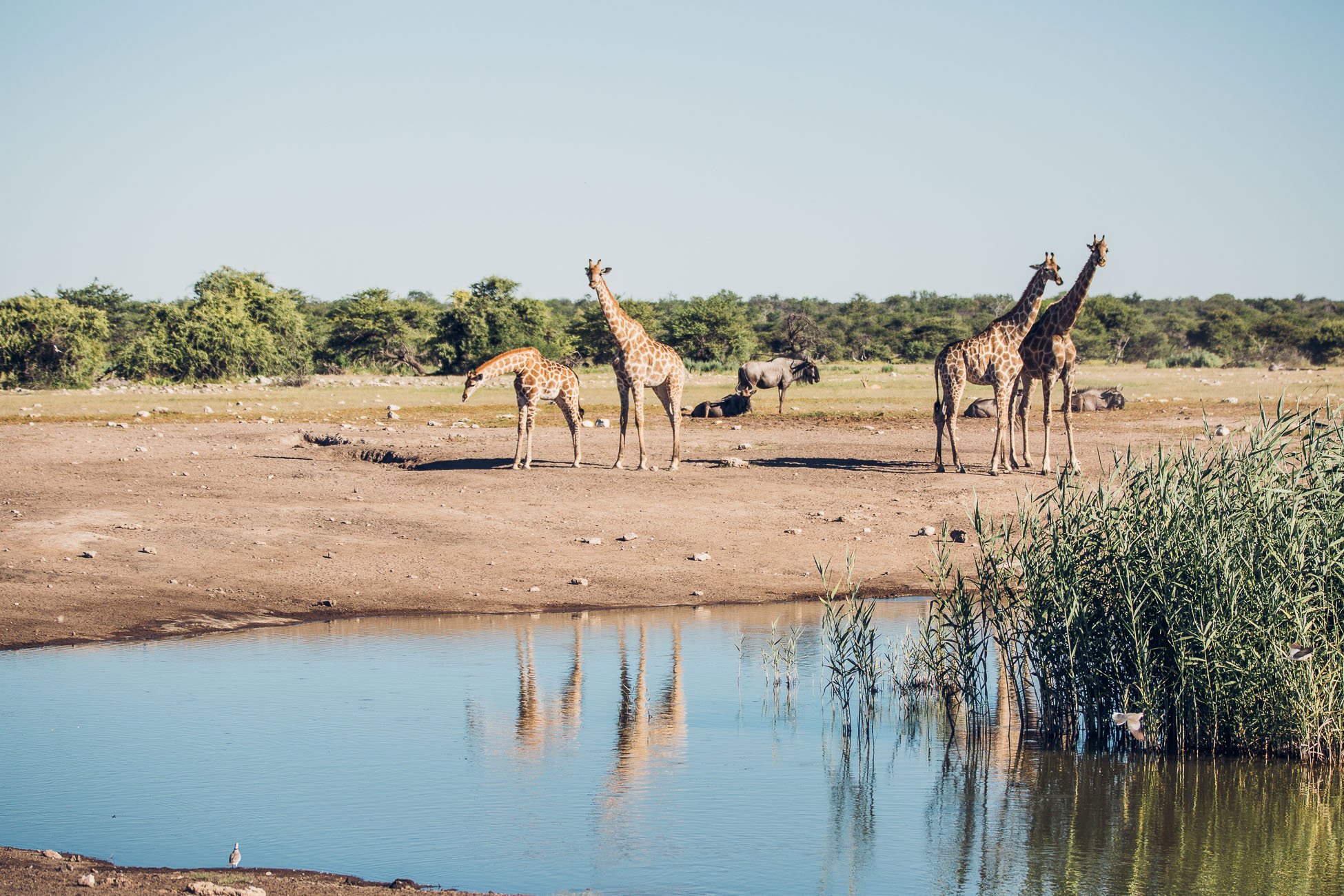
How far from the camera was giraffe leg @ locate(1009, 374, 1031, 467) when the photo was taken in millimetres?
20391

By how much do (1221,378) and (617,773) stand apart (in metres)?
39.2

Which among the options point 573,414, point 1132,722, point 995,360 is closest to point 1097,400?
point 995,360

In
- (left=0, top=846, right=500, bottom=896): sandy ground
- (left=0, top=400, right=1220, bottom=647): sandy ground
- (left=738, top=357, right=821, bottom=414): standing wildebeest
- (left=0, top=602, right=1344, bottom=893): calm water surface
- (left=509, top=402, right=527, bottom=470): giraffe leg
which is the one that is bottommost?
(left=0, top=602, right=1344, bottom=893): calm water surface

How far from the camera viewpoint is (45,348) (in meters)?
42.5

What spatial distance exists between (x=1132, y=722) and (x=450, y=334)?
4764 cm

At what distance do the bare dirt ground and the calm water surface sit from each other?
2.09 m

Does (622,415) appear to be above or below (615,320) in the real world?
below

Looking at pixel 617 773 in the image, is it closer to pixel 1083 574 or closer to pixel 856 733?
pixel 856 733

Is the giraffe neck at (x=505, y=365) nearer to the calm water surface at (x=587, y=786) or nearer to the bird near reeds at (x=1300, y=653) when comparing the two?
the calm water surface at (x=587, y=786)

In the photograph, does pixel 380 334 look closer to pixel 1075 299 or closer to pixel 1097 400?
pixel 1097 400

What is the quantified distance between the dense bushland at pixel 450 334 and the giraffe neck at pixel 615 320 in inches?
1066

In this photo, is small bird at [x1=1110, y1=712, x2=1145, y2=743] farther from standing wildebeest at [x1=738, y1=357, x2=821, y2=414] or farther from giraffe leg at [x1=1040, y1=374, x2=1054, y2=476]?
standing wildebeest at [x1=738, y1=357, x2=821, y2=414]

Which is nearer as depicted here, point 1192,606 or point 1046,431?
point 1192,606

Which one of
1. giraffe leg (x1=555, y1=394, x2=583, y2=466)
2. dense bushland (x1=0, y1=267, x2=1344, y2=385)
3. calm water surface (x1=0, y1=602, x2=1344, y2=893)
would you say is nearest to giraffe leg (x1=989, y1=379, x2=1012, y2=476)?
giraffe leg (x1=555, y1=394, x2=583, y2=466)
